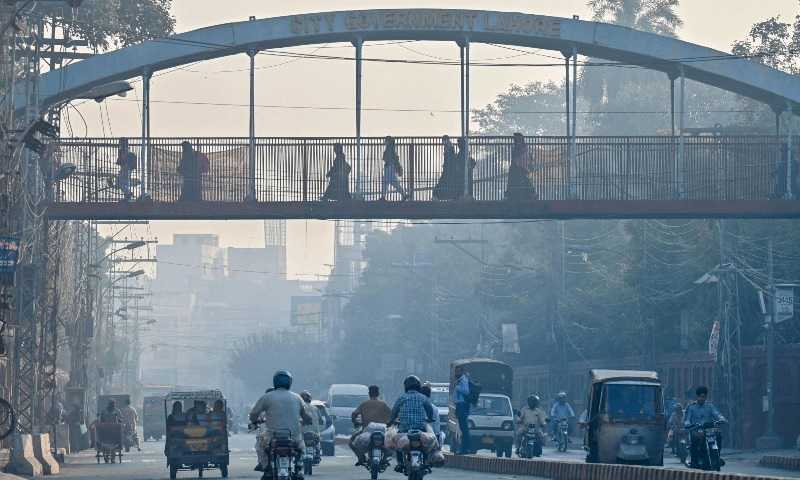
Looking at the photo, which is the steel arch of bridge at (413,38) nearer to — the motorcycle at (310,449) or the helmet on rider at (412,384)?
the motorcycle at (310,449)

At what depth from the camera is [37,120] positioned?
108ft

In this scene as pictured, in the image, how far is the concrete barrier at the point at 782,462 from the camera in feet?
110

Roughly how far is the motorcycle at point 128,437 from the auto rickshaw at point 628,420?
85.7 ft

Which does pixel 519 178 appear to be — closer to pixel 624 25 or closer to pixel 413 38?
pixel 413 38

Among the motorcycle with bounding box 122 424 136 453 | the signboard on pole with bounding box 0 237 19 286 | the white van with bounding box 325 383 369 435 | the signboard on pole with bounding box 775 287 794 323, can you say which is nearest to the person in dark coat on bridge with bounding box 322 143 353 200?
the signboard on pole with bounding box 0 237 19 286

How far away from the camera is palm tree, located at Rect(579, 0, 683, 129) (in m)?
115

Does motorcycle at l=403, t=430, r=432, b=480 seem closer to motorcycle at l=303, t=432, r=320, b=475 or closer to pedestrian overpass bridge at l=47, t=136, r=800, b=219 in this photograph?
motorcycle at l=303, t=432, r=320, b=475

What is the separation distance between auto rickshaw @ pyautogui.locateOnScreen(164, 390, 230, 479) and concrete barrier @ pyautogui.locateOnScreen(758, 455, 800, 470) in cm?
1133

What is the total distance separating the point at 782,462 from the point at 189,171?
16.8 m

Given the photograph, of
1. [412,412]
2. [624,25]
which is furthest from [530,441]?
[624,25]

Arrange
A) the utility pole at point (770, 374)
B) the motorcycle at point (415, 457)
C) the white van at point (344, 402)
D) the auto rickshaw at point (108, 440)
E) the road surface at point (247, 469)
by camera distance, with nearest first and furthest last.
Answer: the motorcycle at point (415, 457)
the road surface at point (247, 469)
the auto rickshaw at point (108, 440)
the utility pole at point (770, 374)
the white van at point (344, 402)

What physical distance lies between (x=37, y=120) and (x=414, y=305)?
78.8 metres

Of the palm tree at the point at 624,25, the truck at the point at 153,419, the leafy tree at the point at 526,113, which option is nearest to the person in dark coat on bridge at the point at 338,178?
the truck at the point at 153,419

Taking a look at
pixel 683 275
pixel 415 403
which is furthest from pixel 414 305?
pixel 415 403
